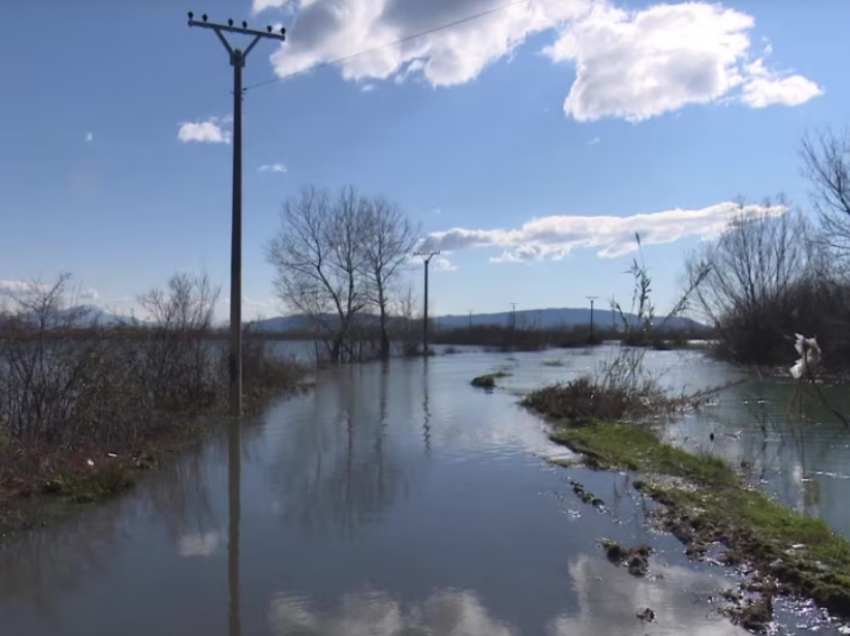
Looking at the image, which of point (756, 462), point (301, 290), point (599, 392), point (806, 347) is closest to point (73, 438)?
point (806, 347)

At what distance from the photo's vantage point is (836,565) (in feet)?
19.0

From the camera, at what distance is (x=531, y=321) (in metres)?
91.8

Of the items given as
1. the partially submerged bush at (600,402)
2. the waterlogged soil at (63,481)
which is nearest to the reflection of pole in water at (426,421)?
the partially submerged bush at (600,402)

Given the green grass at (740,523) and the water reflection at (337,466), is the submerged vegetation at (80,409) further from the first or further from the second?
the green grass at (740,523)

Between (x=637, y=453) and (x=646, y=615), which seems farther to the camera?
(x=637, y=453)

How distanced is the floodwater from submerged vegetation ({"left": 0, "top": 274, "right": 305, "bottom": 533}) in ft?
2.24

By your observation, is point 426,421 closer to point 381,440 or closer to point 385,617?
point 381,440

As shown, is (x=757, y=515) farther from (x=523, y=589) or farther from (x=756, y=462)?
(x=756, y=462)

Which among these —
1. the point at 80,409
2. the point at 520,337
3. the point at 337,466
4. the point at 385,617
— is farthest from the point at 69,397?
the point at 520,337

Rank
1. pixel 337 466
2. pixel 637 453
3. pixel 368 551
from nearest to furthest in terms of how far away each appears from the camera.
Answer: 1. pixel 368 551
2. pixel 337 466
3. pixel 637 453

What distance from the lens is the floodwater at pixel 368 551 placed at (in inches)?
195

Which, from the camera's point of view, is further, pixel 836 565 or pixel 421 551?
pixel 421 551

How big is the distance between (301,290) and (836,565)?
41.3 m

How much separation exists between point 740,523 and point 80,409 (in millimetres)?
8474
